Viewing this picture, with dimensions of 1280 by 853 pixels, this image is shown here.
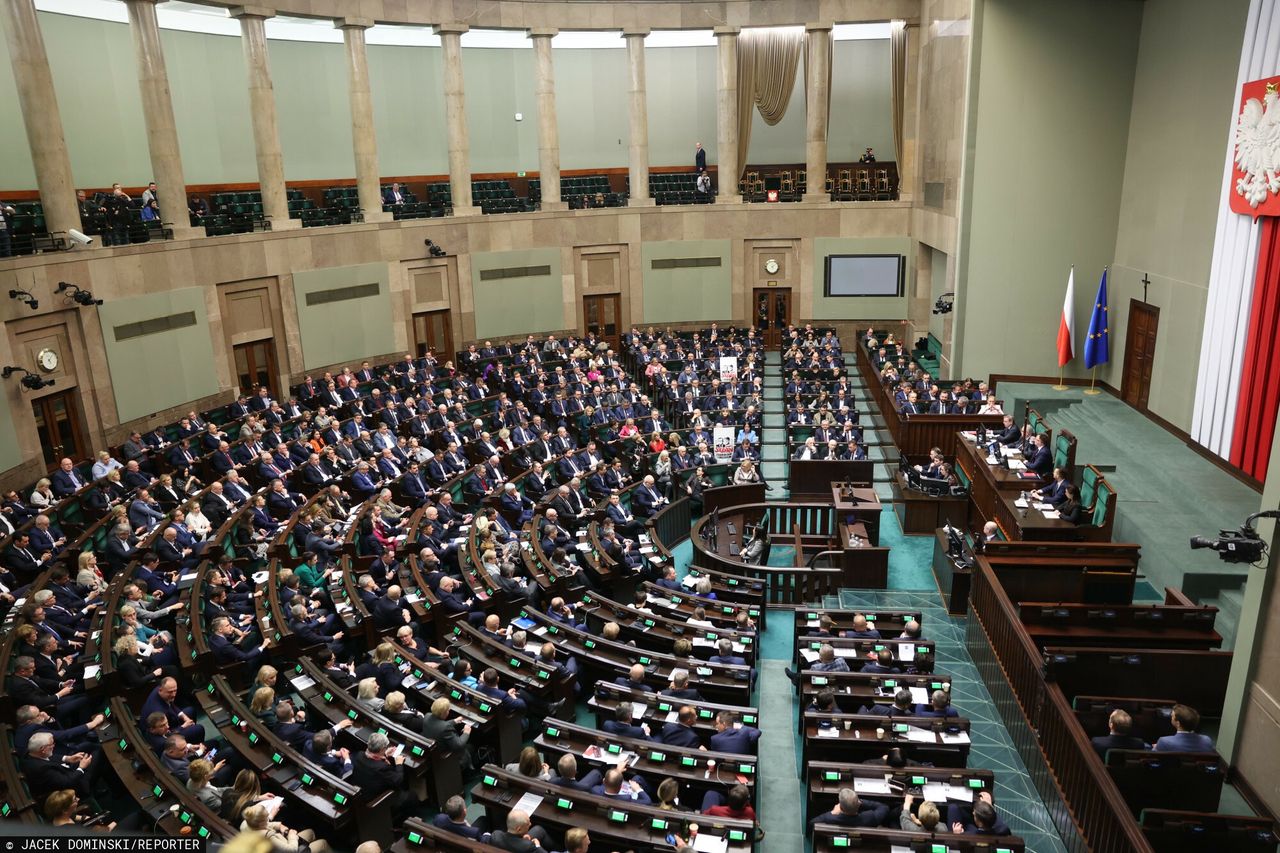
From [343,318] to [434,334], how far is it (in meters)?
2.97

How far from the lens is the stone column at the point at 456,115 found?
75.3 feet

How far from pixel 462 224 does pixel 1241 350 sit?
17760 mm

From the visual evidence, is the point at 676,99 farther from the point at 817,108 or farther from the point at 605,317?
the point at 605,317

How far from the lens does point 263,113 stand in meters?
19.8

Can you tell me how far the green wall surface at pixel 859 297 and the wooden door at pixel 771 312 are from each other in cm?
86

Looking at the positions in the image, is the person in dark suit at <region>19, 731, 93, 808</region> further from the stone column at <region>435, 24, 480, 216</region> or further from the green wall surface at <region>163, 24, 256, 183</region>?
the green wall surface at <region>163, 24, 256, 183</region>

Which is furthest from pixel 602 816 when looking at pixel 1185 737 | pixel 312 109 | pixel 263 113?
pixel 312 109

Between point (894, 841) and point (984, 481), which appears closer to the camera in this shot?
point (894, 841)

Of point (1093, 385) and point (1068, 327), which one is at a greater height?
point (1068, 327)

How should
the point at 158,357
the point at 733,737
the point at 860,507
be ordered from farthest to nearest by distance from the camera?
the point at 158,357 < the point at 860,507 < the point at 733,737

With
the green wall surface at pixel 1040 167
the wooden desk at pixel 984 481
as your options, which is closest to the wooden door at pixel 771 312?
the green wall surface at pixel 1040 167

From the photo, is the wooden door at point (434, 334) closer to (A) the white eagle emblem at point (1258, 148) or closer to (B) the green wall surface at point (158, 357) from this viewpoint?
(B) the green wall surface at point (158, 357)

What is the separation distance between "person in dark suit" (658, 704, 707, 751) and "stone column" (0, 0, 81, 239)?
578 inches

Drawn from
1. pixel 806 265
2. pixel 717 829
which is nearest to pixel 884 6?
pixel 806 265
